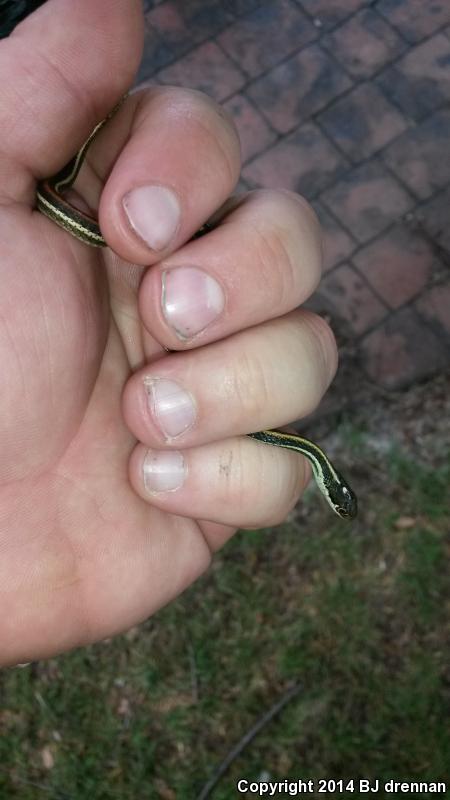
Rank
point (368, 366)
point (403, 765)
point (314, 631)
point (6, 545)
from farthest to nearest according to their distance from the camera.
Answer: point (368, 366) → point (314, 631) → point (403, 765) → point (6, 545)

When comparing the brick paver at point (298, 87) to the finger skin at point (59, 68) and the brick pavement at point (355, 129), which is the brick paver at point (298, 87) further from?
the finger skin at point (59, 68)

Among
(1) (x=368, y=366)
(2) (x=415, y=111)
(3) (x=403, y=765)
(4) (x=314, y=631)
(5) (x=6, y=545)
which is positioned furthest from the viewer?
(2) (x=415, y=111)

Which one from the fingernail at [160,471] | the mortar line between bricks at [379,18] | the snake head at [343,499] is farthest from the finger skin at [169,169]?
the mortar line between bricks at [379,18]

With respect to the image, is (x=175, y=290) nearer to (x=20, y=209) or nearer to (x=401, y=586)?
(x=20, y=209)

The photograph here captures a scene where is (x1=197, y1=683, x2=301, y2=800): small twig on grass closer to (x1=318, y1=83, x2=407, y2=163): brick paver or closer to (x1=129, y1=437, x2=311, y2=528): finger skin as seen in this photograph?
(x1=129, y1=437, x2=311, y2=528): finger skin

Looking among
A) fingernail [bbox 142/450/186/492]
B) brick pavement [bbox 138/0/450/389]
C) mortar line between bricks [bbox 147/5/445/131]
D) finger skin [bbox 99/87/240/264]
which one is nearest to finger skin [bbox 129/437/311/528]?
fingernail [bbox 142/450/186/492]

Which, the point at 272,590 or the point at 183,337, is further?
the point at 272,590

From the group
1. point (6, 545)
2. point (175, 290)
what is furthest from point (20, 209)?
point (6, 545)

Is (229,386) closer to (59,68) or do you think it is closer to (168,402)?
(168,402)
